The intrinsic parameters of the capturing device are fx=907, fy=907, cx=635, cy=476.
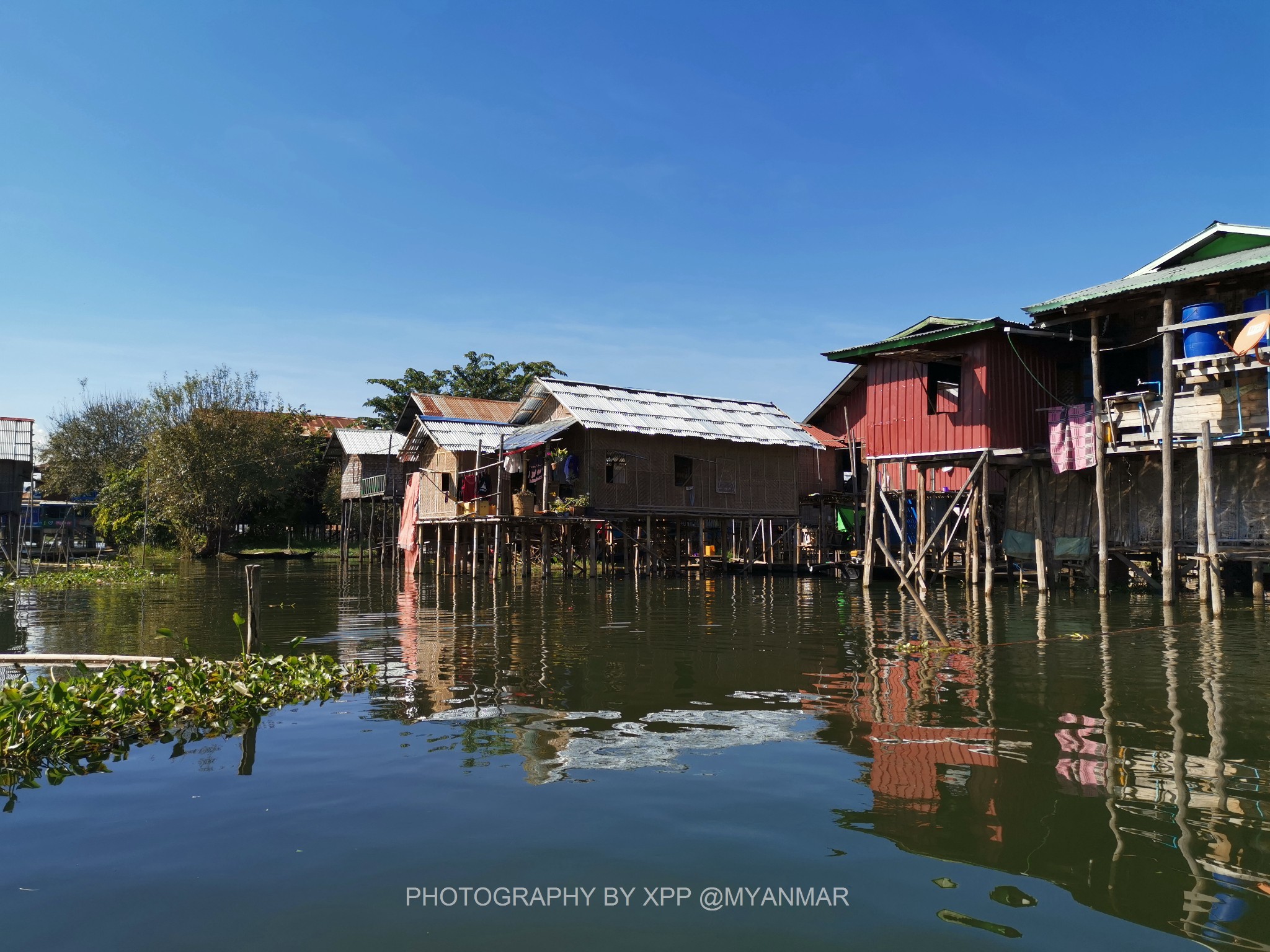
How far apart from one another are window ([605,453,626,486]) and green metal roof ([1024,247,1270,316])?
38.6 feet

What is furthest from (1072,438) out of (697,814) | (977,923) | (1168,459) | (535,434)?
(977,923)

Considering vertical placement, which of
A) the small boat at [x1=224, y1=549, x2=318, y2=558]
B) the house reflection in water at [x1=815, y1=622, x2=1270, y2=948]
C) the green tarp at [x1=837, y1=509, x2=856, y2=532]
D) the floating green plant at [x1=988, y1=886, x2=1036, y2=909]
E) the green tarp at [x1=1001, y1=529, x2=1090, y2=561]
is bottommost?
the floating green plant at [x1=988, y1=886, x2=1036, y2=909]

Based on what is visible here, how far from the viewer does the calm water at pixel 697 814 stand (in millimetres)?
3451

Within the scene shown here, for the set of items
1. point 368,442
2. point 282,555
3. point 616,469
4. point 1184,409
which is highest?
point 368,442

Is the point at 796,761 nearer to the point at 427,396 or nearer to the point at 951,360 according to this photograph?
the point at 951,360

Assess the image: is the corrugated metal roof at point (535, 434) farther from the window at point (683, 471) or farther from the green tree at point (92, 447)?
the green tree at point (92, 447)

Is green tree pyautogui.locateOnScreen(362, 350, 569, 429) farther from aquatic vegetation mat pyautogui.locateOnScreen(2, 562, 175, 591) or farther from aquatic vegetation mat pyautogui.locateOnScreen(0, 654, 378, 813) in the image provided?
aquatic vegetation mat pyautogui.locateOnScreen(0, 654, 378, 813)

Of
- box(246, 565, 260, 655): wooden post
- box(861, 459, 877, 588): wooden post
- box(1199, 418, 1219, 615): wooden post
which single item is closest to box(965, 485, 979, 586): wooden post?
box(861, 459, 877, 588): wooden post

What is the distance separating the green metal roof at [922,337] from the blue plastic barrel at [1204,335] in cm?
329

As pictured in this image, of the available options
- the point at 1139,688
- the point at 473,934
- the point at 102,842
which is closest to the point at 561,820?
the point at 473,934

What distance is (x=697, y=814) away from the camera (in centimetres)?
460

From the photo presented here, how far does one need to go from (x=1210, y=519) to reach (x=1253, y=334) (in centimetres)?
324

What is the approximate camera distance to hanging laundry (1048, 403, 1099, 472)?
58.7ft

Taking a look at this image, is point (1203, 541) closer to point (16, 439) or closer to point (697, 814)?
point (697, 814)
